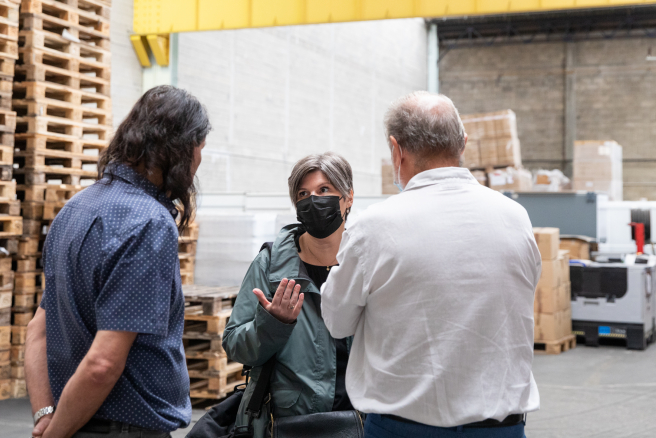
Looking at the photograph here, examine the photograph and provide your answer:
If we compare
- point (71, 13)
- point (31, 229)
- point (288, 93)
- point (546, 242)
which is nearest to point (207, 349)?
point (31, 229)

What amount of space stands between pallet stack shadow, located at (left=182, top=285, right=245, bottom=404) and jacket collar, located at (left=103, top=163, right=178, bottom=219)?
140 inches

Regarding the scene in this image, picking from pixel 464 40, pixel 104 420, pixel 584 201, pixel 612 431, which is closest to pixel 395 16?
pixel 584 201

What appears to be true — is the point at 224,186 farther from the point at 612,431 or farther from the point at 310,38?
the point at 612,431

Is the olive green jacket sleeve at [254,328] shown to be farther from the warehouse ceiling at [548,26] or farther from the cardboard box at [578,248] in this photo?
the warehouse ceiling at [548,26]

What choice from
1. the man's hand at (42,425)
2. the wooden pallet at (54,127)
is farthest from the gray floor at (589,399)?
the man's hand at (42,425)

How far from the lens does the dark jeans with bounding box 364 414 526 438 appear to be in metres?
1.72

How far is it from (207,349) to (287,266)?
337cm

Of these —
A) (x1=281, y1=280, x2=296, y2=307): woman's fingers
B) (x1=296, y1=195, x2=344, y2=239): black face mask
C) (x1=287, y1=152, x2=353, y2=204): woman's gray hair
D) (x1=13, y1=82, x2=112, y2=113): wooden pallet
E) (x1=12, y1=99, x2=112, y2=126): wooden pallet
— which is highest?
(x1=13, y1=82, x2=112, y2=113): wooden pallet

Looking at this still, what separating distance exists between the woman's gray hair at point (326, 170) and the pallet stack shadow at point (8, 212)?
12.2ft

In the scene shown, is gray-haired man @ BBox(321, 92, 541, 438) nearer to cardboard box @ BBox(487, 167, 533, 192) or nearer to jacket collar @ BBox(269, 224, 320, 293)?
jacket collar @ BBox(269, 224, 320, 293)

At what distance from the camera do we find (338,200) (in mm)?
2541

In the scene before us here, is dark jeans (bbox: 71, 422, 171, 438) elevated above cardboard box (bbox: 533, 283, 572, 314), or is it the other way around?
dark jeans (bbox: 71, 422, 171, 438)

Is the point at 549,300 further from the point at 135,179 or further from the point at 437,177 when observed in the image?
the point at 135,179

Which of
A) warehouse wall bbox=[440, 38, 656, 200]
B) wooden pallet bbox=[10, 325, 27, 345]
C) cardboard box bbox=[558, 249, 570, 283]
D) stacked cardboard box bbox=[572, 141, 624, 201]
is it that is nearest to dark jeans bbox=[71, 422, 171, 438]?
wooden pallet bbox=[10, 325, 27, 345]
